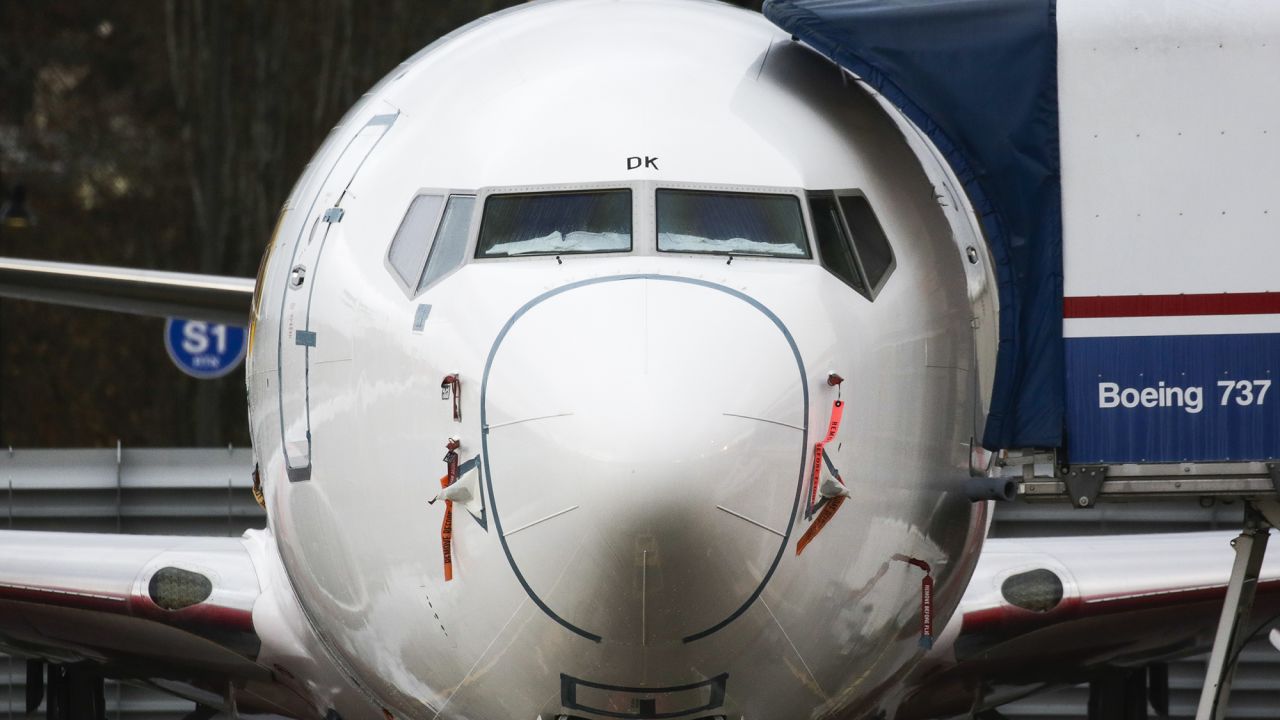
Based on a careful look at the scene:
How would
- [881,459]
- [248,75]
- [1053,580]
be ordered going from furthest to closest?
[248,75] < [1053,580] < [881,459]

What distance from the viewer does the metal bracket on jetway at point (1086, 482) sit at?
747 cm

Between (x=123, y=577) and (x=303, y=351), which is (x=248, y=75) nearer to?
(x=123, y=577)

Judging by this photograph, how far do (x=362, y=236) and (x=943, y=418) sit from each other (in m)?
2.42

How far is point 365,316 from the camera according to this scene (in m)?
7.05

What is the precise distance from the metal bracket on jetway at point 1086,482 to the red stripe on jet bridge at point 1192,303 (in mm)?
639

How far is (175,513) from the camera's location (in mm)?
15766

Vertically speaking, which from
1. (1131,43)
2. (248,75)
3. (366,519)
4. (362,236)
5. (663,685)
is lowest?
(663,685)

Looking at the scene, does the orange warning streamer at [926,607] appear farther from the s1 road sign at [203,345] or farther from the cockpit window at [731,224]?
the s1 road sign at [203,345]

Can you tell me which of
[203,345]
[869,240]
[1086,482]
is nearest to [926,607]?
[1086,482]

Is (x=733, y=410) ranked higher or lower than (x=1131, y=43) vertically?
lower

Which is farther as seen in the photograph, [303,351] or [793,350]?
[303,351]

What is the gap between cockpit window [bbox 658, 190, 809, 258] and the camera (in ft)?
22.1

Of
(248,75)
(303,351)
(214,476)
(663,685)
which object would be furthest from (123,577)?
(248,75)

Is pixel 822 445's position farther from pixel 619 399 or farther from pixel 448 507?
pixel 448 507
